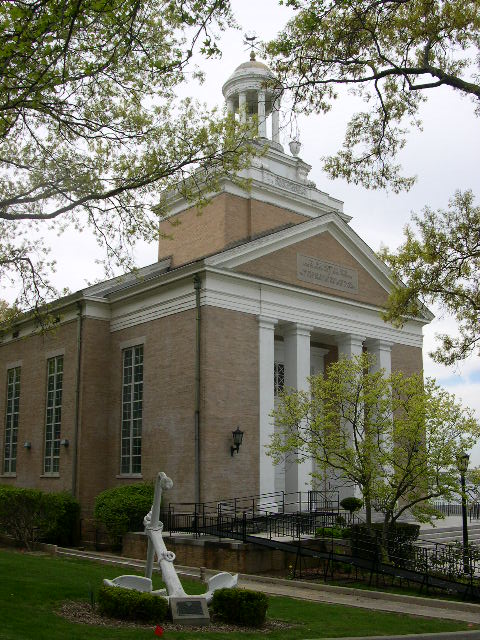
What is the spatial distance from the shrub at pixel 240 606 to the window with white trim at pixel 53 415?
1836cm

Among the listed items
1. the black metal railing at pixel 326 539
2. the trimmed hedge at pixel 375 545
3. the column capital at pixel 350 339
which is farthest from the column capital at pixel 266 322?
the trimmed hedge at pixel 375 545

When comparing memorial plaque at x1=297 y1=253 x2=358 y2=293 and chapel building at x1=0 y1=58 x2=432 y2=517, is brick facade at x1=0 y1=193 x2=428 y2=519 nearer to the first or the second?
chapel building at x1=0 y1=58 x2=432 y2=517

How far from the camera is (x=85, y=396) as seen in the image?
89.0 feet

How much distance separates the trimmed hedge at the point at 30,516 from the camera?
22.8 metres

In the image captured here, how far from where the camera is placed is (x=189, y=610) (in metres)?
10.7

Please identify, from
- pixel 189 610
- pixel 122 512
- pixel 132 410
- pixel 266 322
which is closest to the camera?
pixel 189 610

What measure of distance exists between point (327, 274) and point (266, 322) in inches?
169

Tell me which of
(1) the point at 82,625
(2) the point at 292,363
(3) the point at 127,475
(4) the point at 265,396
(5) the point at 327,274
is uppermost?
(5) the point at 327,274

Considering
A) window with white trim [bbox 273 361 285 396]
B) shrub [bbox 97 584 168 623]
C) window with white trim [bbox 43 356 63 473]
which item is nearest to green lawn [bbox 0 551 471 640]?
shrub [bbox 97 584 168 623]

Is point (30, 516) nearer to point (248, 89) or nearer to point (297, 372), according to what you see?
point (297, 372)

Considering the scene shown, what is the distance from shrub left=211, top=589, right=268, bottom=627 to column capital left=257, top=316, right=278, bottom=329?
14377 millimetres

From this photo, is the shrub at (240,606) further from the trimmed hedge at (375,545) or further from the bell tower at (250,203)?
the bell tower at (250,203)

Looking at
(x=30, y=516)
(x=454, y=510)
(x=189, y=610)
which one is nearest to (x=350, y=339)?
(x=454, y=510)

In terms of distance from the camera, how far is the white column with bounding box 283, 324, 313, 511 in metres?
24.9
